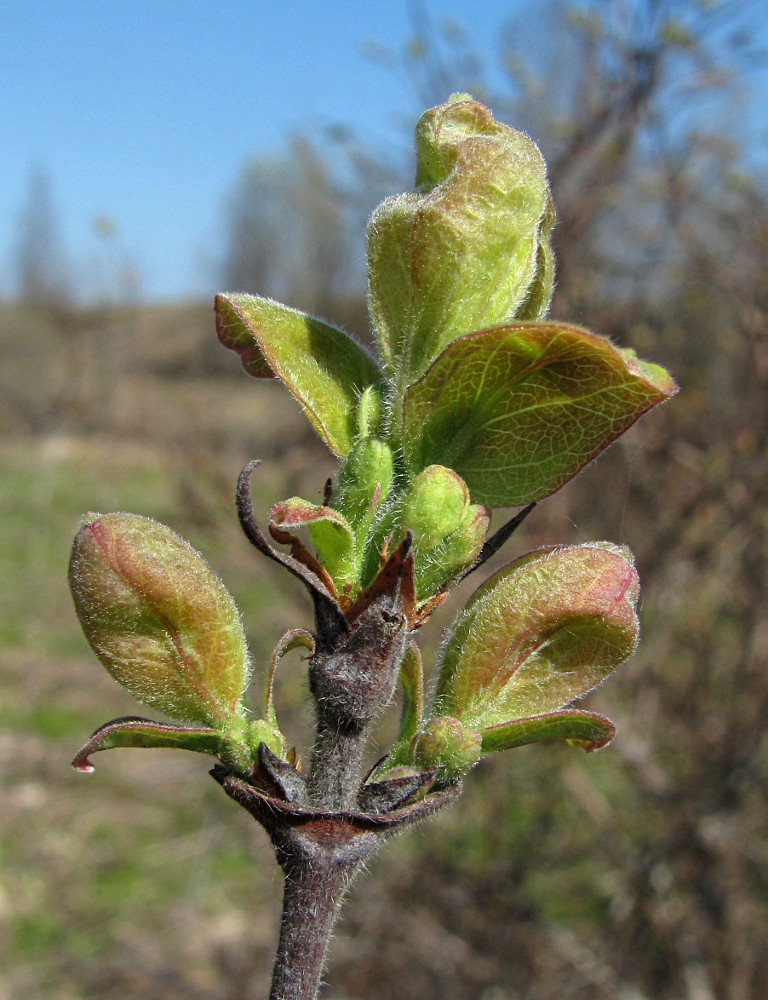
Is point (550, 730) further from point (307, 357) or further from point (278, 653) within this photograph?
point (307, 357)

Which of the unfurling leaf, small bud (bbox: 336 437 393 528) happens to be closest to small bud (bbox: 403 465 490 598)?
small bud (bbox: 336 437 393 528)

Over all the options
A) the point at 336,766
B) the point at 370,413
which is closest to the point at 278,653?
the point at 336,766

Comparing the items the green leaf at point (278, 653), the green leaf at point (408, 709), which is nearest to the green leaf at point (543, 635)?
the green leaf at point (408, 709)

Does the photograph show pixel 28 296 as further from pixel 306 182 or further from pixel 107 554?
pixel 107 554

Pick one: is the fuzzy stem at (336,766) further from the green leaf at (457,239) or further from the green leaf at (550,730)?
the green leaf at (457,239)

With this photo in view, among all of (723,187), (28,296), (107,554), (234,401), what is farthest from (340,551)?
(28,296)
